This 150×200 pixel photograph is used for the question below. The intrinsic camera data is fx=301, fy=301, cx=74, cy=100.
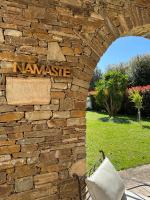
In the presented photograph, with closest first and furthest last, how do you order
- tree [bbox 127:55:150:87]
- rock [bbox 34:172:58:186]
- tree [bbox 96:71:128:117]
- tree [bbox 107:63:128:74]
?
rock [bbox 34:172:58:186], tree [bbox 96:71:128:117], tree [bbox 127:55:150:87], tree [bbox 107:63:128:74]

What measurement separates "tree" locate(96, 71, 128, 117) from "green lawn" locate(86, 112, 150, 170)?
6.19 feet

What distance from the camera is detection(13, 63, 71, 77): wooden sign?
3.52m

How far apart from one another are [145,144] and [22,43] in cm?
749

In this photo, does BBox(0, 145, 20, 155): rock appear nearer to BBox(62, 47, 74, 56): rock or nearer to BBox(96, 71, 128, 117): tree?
BBox(62, 47, 74, 56): rock

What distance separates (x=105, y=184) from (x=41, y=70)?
1599 mm

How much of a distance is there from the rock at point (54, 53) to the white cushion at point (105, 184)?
4.97 ft

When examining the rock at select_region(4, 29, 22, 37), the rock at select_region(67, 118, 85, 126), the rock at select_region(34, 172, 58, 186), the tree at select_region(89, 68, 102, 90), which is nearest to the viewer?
the rock at select_region(4, 29, 22, 37)

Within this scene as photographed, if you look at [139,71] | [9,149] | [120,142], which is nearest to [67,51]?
[9,149]

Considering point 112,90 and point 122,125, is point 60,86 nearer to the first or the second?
point 122,125

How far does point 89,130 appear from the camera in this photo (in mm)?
12766

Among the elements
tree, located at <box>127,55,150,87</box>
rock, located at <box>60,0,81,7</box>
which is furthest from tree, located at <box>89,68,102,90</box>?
rock, located at <box>60,0,81,7</box>

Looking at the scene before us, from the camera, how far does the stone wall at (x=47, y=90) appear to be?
11.5 feet

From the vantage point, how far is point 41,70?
3.69m

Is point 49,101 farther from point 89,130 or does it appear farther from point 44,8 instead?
point 89,130
